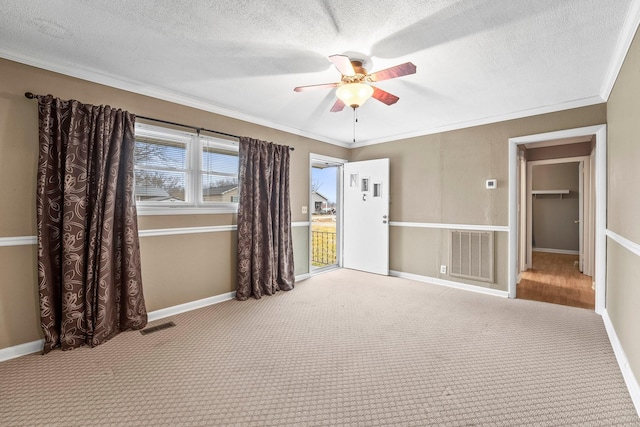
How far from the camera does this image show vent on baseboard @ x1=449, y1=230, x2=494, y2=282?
4.05 meters

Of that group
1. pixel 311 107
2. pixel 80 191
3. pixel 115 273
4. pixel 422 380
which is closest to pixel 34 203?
pixel 80 191

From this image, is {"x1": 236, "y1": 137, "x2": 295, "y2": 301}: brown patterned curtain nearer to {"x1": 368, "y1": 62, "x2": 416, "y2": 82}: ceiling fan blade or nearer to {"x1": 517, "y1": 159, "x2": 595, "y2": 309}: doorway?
{"x1": 368, "y1": 62, "x2": 416, "y2": 82}: ceiling fan blade

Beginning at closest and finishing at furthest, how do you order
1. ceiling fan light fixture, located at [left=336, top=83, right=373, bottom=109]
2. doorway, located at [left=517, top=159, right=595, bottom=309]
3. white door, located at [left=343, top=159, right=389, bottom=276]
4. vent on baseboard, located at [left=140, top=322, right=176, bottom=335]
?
ceiling fan light fixture, located at [left=336, top=83, right=373, bottom=109] < vent on baseboard, located at [left=140, top=322, right=176, bottom=335] < doorway, located at [left=517, top=159, right=595, bottom=309] < white door, located at [left=343, top=159, right=389, bottom=276]

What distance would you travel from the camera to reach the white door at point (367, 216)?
498 centimetres

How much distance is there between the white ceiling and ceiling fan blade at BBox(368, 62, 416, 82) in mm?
215

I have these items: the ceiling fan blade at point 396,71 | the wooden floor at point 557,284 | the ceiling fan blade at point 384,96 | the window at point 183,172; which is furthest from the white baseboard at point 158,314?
the wooden floor at point 557,284

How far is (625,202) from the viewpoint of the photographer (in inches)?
86.0

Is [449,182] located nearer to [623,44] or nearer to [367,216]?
→ [367,216]

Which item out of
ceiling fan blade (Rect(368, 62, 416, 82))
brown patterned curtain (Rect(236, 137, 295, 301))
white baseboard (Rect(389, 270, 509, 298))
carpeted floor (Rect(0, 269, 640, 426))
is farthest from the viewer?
white baseboard (Rect(389, 270, 509, 298))

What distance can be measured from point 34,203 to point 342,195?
4.22 m

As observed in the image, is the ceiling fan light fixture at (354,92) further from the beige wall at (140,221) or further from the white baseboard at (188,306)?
the white baseboard at (188,306)

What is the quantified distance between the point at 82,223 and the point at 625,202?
432 cm

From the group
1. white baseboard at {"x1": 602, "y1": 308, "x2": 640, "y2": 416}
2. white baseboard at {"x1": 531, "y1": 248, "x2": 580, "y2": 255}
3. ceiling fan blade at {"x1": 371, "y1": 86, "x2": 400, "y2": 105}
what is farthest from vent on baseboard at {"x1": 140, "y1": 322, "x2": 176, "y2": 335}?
white baseboard at {"x1": 531, "y1": 248, "x2": 580, "y2": 255}

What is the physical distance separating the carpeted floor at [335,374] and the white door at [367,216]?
1.85 metres
